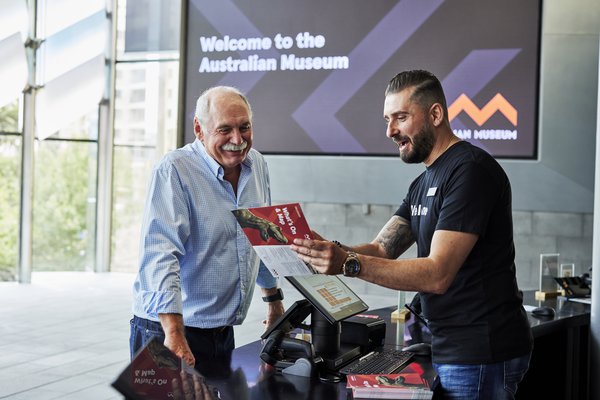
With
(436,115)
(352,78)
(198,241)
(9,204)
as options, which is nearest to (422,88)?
(436,115)

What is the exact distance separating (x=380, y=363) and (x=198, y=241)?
781 mm

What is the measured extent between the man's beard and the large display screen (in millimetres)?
5731

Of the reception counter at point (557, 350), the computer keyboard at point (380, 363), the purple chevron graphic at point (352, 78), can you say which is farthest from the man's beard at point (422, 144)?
the purple chevron graphic at point (352, 78)

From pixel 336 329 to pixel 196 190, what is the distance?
694mm

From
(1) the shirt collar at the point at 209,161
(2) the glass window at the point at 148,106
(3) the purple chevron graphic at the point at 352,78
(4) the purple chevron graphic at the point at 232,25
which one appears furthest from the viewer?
(2) the glass window at the point at 148,106

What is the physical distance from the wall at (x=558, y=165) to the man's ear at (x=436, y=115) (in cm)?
580

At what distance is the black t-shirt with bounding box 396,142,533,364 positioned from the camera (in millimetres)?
2162

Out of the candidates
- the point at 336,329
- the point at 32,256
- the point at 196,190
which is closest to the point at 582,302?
the point at 336,329

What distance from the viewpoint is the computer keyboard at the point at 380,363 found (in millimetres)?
2516

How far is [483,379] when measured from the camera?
220 centimetres

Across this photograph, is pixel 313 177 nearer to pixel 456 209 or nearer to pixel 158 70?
pixel 158 70

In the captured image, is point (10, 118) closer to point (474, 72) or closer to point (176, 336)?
point (474, 72)

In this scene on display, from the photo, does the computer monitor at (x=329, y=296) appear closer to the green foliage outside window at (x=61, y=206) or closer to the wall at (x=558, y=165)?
the wall at (x=558, y=165)

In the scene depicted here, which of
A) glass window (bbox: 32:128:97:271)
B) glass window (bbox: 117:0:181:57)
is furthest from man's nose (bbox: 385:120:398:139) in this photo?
glass window (bbox: 32:128:97:271)
